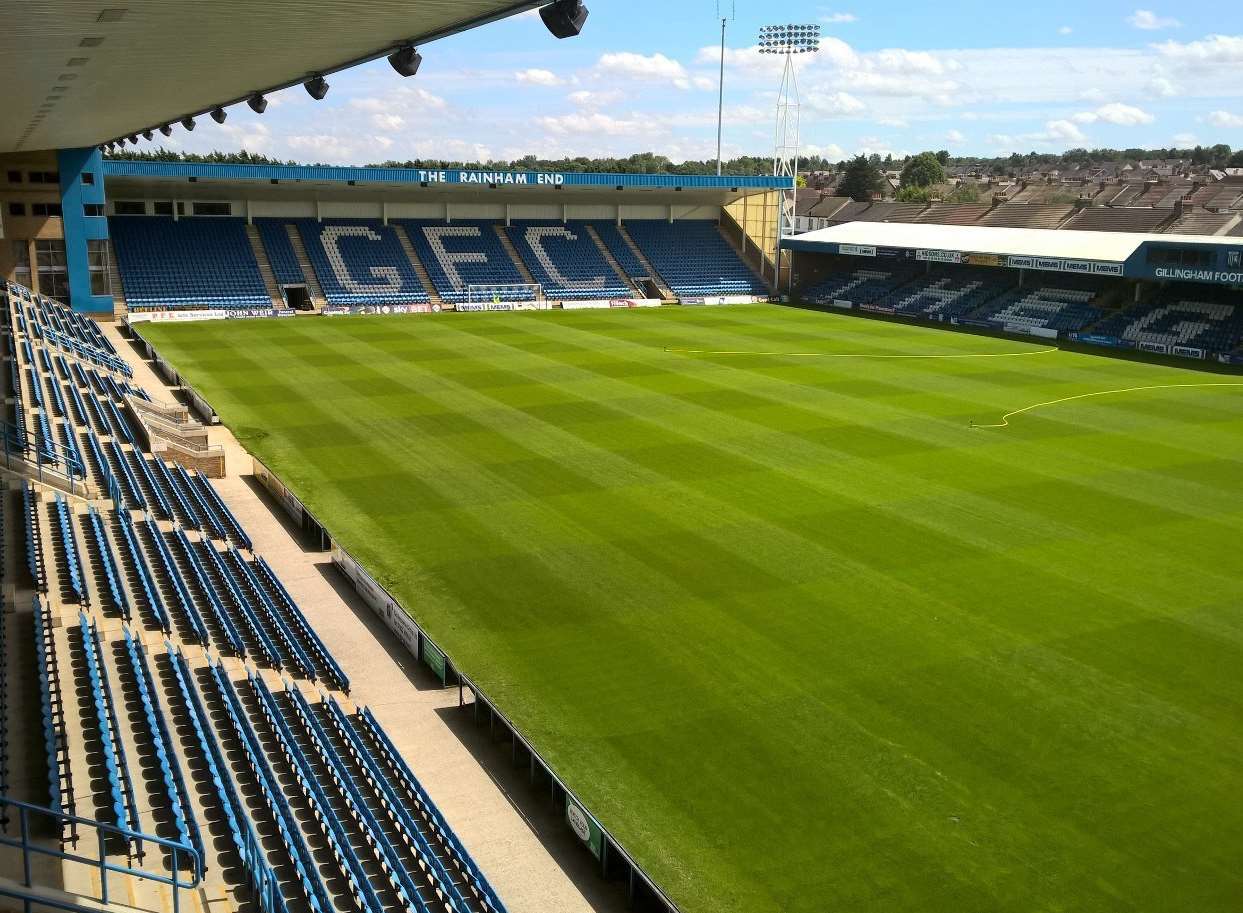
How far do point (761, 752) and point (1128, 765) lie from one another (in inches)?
207

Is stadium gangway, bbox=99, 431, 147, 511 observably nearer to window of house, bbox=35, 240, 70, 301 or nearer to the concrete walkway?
the concrete walkway

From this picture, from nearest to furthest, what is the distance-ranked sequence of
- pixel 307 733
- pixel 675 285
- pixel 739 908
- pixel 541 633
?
pixel 739 908
pixel 307 733
pixel 541 633
pixel 675 285

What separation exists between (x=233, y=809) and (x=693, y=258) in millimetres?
68582

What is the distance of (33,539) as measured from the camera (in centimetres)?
1803

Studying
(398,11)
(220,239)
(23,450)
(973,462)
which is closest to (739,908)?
(398,11)

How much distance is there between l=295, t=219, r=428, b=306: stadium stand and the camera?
6456 cm

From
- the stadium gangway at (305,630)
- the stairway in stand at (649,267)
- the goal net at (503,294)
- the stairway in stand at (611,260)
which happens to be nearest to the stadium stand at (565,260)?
the stairway in stand at (611,260)

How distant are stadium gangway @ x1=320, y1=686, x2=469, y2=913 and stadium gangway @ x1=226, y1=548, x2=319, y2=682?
1154 mm

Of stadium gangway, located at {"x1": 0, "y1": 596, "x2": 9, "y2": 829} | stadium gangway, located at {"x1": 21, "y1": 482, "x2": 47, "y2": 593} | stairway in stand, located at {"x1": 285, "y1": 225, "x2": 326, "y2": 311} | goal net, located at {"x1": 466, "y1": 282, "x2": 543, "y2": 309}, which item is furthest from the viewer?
goal net, located at {"x1": 466, "y1": 282, "x2": 543, "y2": 309}

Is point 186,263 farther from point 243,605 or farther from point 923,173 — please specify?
point 923,173

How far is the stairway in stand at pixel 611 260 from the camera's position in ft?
239

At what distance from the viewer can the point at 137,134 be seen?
37.6 meters

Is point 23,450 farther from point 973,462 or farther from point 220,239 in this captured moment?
point 220,239

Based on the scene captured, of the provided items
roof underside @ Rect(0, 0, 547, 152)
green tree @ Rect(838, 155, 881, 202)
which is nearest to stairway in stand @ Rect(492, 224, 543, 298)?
roof underside @ Rect(0, 0, 547, 152)
